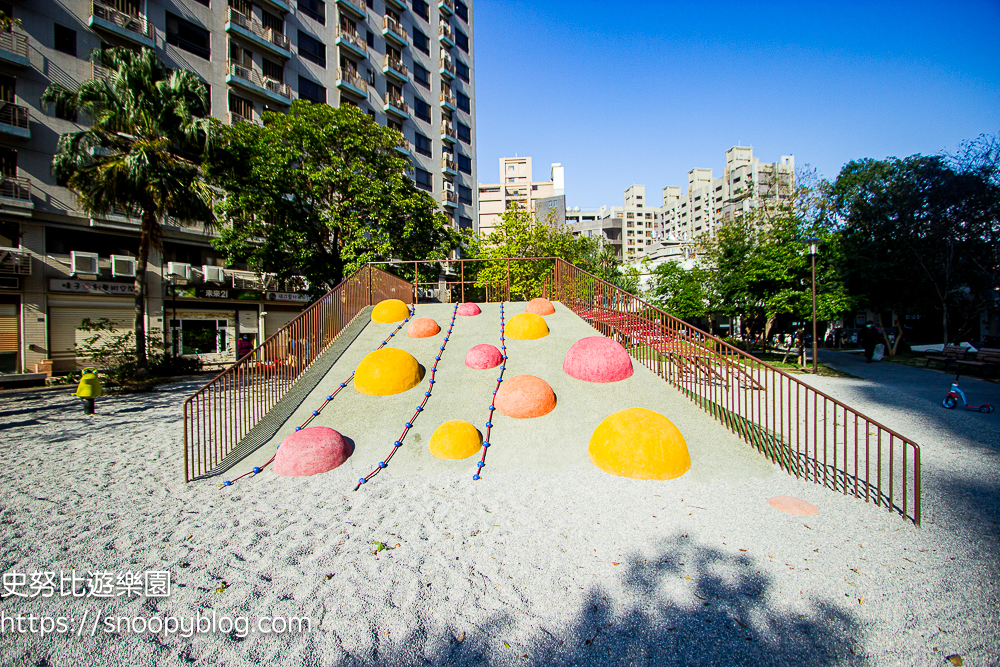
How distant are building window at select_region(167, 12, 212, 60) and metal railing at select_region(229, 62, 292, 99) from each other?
1.44m

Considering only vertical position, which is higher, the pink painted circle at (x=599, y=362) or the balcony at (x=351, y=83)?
the balcony at (x=351, y=83)

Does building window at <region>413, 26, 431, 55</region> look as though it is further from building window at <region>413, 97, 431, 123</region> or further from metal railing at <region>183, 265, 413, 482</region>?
metal railing at <region>183, 265, 413, 482</region>

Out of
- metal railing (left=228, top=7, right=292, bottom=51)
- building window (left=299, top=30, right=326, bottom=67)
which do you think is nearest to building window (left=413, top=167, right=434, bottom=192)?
building window (left=299, top=30, right=326, bottom=67)

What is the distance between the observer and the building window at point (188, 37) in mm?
24047

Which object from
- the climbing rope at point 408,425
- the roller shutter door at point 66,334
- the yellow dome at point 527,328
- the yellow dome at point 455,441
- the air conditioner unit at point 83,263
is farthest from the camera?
the air conditioner unit at point 83,263

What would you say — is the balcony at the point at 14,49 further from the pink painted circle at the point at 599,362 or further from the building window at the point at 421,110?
the pink painted circle at the point at 599,362

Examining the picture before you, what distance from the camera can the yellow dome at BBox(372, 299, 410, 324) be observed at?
1109 cm

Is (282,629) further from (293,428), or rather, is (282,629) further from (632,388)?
(632,388)

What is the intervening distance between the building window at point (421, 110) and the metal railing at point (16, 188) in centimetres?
2867

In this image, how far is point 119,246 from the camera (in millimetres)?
21750

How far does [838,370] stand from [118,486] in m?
24.8

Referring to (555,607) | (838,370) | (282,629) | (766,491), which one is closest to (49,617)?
(282,629)

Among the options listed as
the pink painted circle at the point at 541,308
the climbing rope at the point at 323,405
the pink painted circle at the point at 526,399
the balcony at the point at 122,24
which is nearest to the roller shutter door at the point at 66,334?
the balcony at the point at 122,24

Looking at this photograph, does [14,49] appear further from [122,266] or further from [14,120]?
[122,266]
